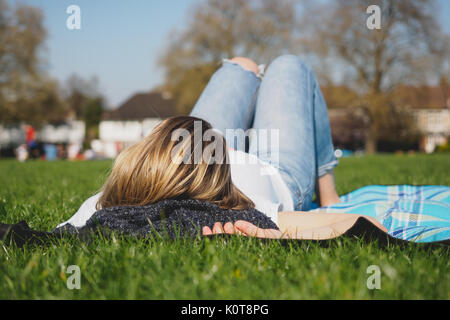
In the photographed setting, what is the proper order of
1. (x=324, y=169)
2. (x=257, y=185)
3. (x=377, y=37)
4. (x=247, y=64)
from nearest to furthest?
1. (x=257, y=185)
2. (x=324, y=169)
3. (x=247, y=64)
4. (x=377, y=37)

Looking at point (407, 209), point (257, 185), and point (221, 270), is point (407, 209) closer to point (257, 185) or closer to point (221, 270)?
point (257, 185)

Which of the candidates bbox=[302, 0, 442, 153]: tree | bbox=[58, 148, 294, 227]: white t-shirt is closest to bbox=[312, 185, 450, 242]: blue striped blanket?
bbox=[58, 148, 294, 227]: white t-shirt

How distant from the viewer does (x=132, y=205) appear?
1811 millimetres

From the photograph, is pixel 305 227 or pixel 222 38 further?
pixel 222 38

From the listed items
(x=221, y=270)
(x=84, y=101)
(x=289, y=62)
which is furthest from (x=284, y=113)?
(x=84, y=101)

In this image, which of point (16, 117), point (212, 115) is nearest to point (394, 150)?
point (16, 117)

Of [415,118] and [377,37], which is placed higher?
[377,37]

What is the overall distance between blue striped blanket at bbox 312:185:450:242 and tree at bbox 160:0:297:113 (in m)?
21.3

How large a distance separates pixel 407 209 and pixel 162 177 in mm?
1746

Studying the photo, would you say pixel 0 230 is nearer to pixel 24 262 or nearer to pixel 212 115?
pixel 24 262

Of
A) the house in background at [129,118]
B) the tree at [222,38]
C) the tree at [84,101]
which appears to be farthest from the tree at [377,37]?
the tree at [84,101]

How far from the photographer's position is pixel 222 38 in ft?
84.8
